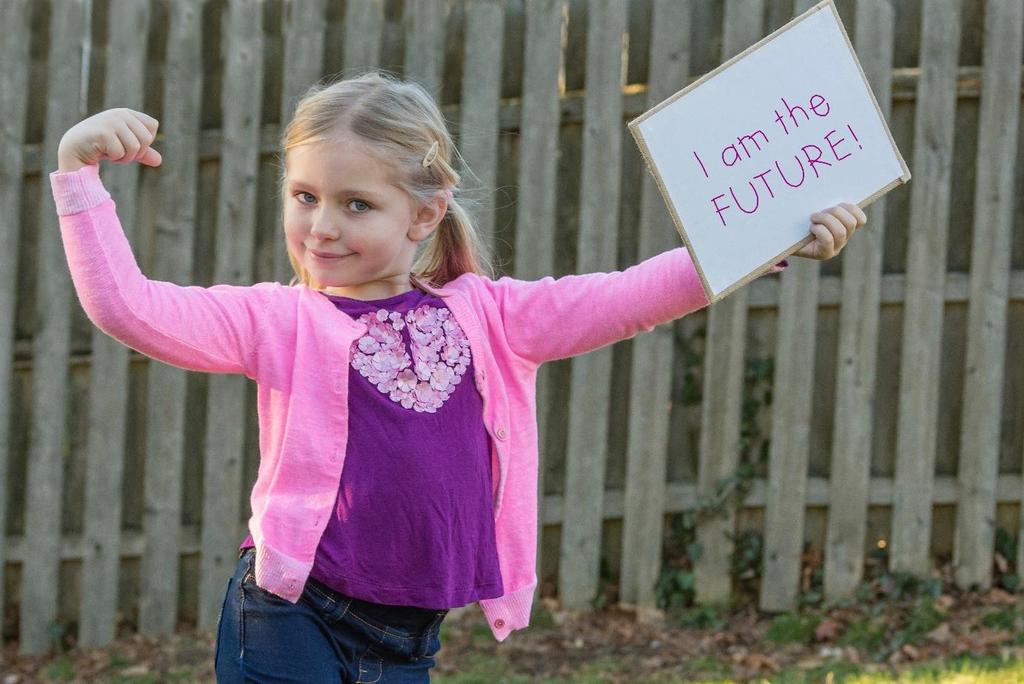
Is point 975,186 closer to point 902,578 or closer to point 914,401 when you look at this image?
point 914,401

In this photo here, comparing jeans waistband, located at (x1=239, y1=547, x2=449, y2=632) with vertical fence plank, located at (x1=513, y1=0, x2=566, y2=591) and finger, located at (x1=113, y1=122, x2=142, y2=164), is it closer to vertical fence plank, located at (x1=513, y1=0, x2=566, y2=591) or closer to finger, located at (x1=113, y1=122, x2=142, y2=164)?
finger, located at (x1=113, y1=122, x2=142, y2=164)

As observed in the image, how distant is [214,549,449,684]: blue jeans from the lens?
2.32 metres

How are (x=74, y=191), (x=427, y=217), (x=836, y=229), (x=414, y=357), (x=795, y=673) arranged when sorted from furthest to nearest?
(x=795, y=673) < (x=427, y=217) < (x=414, y=357) < (x=836, y=229) < (x=74, y=191)

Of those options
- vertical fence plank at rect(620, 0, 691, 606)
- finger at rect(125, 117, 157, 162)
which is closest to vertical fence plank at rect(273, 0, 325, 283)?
vertical fence plank at rect(620, 0, 691, 606)

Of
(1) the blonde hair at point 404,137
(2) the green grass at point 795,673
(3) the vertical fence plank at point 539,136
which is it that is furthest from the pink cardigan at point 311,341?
(3) the vertical fence plank at point 539,136

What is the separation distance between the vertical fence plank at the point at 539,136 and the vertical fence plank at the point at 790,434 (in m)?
0.85

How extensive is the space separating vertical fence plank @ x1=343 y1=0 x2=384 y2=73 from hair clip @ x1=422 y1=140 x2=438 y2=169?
7.84 ft

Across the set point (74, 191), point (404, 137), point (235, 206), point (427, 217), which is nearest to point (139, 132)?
point (74, 191)

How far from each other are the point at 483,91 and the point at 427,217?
236 centimetres

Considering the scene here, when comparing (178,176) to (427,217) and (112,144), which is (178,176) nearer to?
(427,217)

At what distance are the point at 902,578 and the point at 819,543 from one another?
12.2 inches

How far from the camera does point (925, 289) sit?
4777 millimetres

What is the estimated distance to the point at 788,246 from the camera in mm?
2348

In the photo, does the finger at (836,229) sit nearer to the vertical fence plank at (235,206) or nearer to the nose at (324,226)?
the nose at (324,226)
